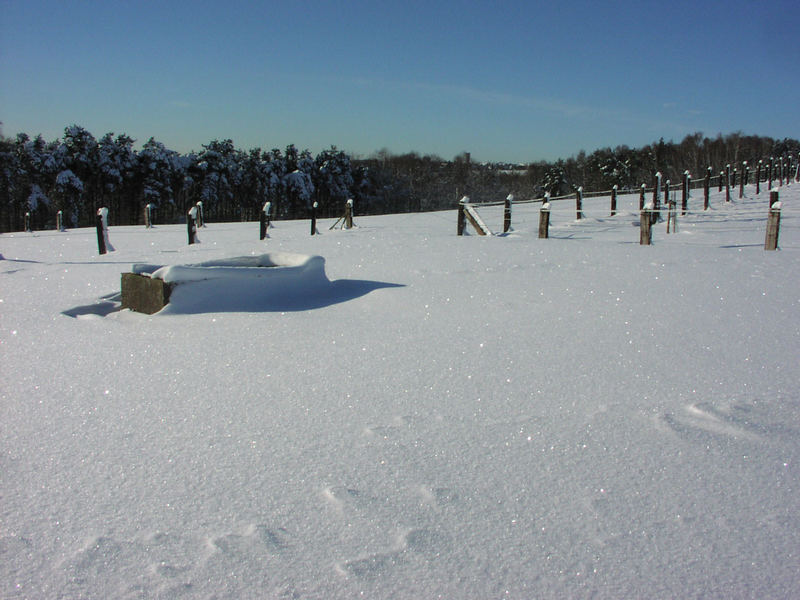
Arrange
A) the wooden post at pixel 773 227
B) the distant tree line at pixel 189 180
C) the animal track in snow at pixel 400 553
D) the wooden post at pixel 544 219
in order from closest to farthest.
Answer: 1. the animal track in snow at pixel 400 553
2. the wooden post at pixel 773 227
3. the wooden post at pixel 544 219
4. the distant tree line at pixel 189 180

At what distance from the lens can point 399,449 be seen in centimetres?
291

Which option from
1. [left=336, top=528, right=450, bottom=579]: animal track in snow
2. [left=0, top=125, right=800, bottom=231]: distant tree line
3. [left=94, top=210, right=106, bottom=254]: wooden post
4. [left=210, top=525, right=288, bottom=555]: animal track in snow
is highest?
[left=0, top=125, right=800, bottom=231]: distant tree line

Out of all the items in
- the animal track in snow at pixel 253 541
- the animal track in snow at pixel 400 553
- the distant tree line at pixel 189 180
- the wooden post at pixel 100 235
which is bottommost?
the animal track in snow at pixel 400 553

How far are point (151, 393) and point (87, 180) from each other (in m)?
47.7

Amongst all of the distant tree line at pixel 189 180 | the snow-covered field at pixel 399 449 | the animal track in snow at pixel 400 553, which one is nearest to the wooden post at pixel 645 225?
the snow-covered field at pixel 399 449

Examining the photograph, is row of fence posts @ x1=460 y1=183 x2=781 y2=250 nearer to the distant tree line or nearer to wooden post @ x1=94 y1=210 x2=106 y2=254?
wooden post @ x1=94 y1=210 x2=106 y2=254

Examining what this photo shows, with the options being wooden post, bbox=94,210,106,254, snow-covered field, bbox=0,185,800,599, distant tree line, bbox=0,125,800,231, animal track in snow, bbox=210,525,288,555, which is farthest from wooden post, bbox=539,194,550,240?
distant tree line, bbox=0,125,800,231

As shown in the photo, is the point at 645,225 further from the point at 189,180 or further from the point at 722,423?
the point at 189,180

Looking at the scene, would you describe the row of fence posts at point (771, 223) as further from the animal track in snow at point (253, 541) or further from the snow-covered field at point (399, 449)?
the animal track in snow at point (253, 541)

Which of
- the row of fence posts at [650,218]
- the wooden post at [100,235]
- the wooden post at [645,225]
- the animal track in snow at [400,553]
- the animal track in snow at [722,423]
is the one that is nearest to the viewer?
the animal track in snow at [400,553]

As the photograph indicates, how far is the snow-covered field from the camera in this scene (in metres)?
2.05

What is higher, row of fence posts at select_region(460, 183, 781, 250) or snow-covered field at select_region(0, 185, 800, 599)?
row of fence posts at select_region(460, 183, 781, 250)

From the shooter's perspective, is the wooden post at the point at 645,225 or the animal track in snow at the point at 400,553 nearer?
the animal track in snow at the point at 400,553

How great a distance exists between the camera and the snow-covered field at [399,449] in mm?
2049
